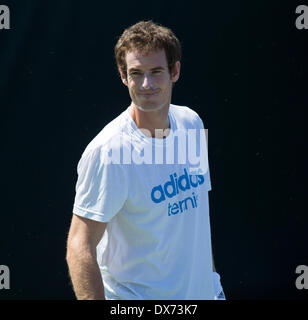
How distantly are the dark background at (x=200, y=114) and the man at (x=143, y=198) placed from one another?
99 cm

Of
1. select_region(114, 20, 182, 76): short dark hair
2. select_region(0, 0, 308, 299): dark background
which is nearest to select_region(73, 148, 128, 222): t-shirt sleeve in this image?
select_region(114, 20, 182, 76): short dark hair

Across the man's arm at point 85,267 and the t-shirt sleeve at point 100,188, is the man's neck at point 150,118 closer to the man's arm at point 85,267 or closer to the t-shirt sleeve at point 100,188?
the t-shirt sleeve at point 100,188

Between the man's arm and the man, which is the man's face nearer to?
the man

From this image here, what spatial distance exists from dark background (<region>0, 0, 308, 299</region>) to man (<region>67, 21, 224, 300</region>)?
99cm

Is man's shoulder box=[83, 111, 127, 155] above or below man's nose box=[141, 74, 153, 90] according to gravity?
below

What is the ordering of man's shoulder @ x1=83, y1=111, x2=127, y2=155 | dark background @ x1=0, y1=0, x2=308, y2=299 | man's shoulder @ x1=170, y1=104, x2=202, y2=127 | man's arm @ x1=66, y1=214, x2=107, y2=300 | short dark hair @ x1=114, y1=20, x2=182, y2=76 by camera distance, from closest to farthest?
man's arm @ x1=66, y1=214, x2=107, y2=300 → man's shoulder @ x1=83, y1=111, x2=127, y2=155 → short dark hair @ x1=114, y1=20, x2=182, y2=76 → man's shoulder @ x1=170, y1=104, x2=202, y2=127 → dark background @ x1=0, y1=0, x2=308, y2=299

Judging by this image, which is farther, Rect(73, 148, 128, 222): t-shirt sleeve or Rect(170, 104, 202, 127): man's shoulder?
Rect(170, 104, 202, 127): man's shoulder

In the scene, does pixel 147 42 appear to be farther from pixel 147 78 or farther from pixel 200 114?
pixel 200 114

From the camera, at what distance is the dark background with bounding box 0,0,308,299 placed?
3348 mm

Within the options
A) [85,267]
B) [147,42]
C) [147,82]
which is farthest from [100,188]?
[147,42]

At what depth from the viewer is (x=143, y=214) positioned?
7.66 ft

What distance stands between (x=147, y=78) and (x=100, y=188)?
466 millimetres
